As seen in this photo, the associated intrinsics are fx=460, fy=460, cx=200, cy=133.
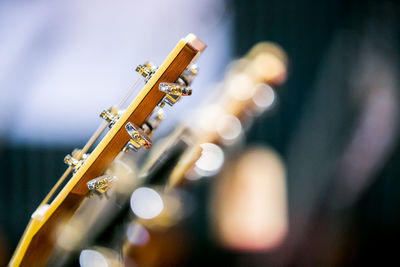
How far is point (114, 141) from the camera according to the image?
0.77 metres

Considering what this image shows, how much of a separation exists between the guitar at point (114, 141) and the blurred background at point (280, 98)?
75.4 inches

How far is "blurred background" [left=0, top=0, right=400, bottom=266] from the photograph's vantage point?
2.73 metres

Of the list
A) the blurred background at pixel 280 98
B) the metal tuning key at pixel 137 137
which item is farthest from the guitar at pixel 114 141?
the blurred background at pixel 280 98

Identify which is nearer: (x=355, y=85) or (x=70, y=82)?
(x=70, y=82)

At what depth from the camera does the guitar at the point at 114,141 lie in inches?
28.9

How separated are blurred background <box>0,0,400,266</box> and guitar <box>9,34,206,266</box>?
6.28 ft

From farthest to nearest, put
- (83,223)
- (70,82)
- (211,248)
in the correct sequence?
(211,248)
(70,82)
(83,223)

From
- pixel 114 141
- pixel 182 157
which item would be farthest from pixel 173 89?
pixel 182 157

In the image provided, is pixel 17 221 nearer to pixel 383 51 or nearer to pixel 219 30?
pixel 219 30

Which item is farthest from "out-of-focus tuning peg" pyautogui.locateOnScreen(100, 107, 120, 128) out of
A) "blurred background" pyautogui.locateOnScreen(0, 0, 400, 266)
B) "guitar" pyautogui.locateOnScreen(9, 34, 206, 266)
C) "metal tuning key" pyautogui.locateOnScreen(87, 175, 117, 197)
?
"blurred background" pyautogui.locateOnScreen(0, 0, 400, 266)

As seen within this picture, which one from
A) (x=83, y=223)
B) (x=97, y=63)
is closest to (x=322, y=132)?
(x=97, y=63)

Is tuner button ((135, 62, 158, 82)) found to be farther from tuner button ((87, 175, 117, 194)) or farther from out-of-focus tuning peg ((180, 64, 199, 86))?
tuner button ((87, 175, 117, 194))

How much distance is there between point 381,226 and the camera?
118 inches

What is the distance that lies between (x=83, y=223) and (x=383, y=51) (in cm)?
262
